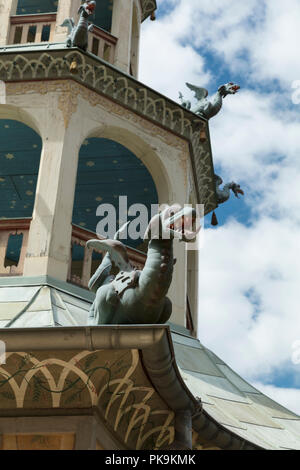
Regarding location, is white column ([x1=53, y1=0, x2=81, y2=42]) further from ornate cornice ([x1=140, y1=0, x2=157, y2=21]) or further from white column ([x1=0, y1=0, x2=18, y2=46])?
ornate cornice ([x1=140, y1=0, x2=157, y2=21])

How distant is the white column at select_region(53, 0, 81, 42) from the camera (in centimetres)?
1464

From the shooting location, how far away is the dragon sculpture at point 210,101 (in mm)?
14727

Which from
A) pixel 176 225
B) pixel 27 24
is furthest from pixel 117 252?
pixel 27 24

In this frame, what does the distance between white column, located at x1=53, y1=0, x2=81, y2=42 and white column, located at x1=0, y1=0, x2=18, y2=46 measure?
0.99 metres

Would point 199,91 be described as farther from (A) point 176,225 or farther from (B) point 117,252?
(A) point 176,225

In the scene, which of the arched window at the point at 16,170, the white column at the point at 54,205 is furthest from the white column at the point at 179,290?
the arched window at the point at 16,170

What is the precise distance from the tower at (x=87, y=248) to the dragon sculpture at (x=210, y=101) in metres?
0.33

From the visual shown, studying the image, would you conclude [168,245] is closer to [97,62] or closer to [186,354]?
[186,354]

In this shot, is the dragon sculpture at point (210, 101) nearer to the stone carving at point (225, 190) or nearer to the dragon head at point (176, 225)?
the stone carving at point (225, 190)

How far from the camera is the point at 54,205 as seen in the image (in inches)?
464

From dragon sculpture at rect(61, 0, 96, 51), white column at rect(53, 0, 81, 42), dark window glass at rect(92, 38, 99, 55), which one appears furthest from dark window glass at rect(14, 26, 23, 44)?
dragon sculpture at rect(61, 0, 96, 51)

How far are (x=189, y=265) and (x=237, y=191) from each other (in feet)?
6.64

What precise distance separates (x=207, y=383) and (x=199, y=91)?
684 centimetres
